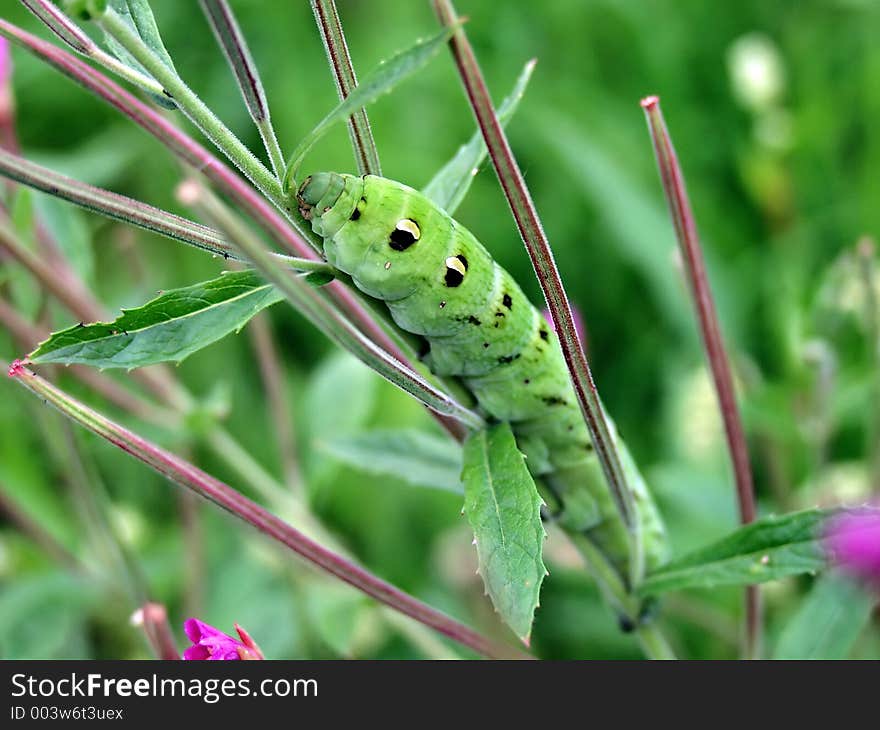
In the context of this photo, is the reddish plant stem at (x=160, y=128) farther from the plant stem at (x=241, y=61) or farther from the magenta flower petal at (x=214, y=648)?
the magenta flower petal at (x=214, y=648)

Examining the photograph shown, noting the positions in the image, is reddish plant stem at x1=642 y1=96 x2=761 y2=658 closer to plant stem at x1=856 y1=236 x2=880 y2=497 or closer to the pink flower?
plant stem at x1=856 y1=236 x2=880 y2=497

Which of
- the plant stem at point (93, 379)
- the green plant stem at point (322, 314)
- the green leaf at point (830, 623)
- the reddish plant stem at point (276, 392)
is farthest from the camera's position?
the reddish plant stem at point (276, 392)

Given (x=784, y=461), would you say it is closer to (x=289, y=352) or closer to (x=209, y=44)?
(x=289, y=352)

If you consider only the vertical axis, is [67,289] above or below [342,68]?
above

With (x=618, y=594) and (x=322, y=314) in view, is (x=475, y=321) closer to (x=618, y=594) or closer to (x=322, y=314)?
(x=322, y=314)

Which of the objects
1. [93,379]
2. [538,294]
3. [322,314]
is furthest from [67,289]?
[538,294]

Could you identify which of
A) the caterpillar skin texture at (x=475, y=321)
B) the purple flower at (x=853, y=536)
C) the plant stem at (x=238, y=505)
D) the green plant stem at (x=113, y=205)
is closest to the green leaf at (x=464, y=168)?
the caterpillar skin texture at (x=475, y=321)

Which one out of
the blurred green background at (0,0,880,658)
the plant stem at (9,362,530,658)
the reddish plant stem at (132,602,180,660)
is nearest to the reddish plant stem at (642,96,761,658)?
the plant stem at (9,362,530,658)
